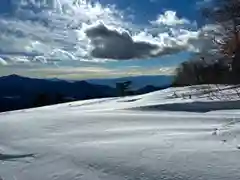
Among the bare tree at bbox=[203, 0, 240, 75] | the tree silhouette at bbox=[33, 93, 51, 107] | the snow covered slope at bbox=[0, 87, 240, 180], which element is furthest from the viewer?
the tree silhouette at bbox=[33, 93, 51, 107]

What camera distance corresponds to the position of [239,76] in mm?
15141

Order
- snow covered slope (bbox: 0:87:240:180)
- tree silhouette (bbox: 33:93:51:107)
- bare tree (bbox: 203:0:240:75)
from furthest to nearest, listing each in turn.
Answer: tree silhouette (bbox: 33:93:51:107), bare tree (bbox: 203:0:240:75), snow covered slope (bbox: 0:87:240:180)

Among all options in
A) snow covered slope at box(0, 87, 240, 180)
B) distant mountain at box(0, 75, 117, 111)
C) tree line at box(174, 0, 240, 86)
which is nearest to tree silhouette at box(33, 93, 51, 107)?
distant mountain at box(0, 75, 117, 111)

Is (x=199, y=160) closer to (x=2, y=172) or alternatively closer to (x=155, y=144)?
(x=155, y=144)

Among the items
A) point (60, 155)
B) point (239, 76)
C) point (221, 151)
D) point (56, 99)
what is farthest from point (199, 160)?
point (56, 99)

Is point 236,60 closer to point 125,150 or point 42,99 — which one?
point 125,150

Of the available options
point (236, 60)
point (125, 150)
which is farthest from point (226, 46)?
point (125, 150)

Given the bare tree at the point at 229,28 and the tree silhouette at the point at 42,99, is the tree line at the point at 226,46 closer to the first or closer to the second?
the bare tree at the point at 229,28

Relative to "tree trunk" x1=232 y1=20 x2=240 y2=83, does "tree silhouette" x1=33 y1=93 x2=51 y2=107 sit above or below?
below

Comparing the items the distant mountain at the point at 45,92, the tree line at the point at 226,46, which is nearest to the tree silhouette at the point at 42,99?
the distant mountain at the point at 45,92

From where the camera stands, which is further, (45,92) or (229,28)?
(45,92)

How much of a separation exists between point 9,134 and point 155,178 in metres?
2.71

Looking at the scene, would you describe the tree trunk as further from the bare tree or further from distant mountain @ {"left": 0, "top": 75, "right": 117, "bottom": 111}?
distant mountain @ {"left": 0, "top": 75, "right": 117, "bottom": 111}

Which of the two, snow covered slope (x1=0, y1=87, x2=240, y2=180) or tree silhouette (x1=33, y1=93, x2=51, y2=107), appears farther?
tree silhouette (x1=33, y1=93, x2=51, y2=107)
